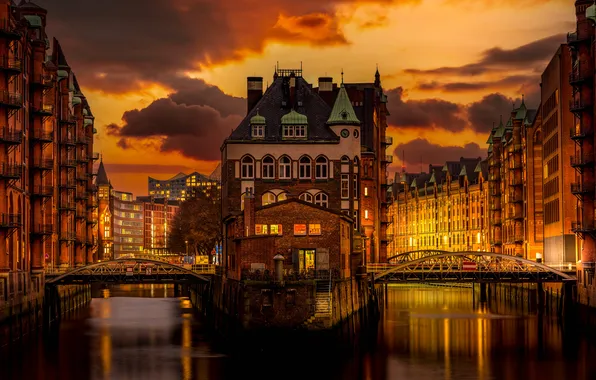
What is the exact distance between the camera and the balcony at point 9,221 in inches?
2889

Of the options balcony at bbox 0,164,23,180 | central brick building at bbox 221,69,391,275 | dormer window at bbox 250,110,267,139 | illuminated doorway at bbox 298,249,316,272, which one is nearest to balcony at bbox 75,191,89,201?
central brick building at bbox 221,69,391,275

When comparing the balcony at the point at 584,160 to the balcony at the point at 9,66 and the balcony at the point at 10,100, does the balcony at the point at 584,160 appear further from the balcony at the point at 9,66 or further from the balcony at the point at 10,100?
the balcony at the point at 9,66

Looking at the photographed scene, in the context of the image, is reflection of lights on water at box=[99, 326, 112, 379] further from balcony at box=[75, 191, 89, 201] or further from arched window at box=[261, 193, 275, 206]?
balcony at box=[75, 191, 89, 201]

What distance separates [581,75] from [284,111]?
3034cm

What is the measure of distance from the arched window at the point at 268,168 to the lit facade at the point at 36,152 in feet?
65.3

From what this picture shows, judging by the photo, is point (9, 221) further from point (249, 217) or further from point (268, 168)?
point (268, 168)

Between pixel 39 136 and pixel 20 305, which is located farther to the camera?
pixel 39 136

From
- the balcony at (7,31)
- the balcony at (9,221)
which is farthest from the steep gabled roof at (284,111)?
the balcony at (7,31)

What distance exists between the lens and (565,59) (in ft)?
363

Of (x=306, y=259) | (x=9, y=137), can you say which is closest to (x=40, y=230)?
(x=9, y=137)

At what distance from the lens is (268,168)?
10744cm

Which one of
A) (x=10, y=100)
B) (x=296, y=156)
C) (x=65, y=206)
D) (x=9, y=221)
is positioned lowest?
(x=9, y=221)

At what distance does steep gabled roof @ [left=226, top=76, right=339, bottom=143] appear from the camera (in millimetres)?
108312

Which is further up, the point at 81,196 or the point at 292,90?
the point at 292,90
